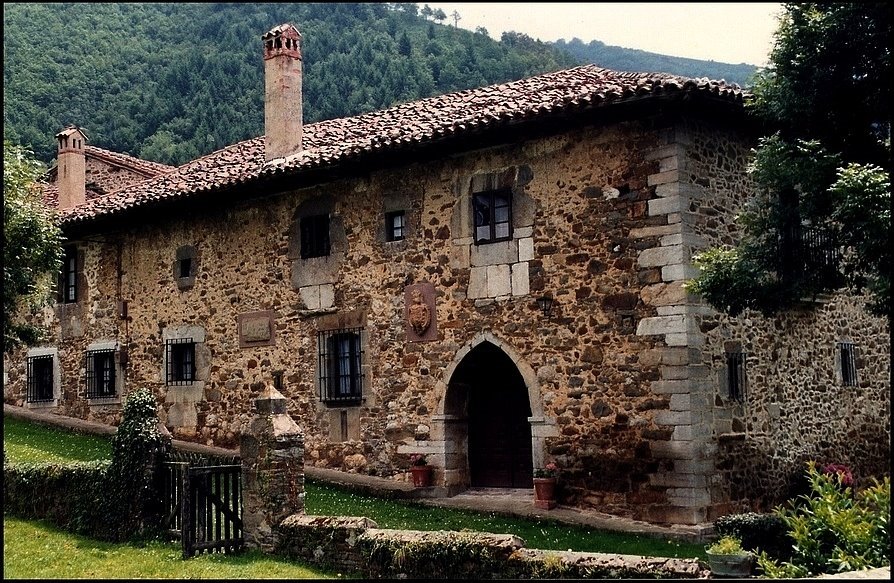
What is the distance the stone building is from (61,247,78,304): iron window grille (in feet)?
3.78

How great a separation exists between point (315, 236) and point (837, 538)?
10.8 m

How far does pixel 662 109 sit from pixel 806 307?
437 centimetres

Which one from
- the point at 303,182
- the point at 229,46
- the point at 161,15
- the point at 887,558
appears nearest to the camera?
the point at 887,558

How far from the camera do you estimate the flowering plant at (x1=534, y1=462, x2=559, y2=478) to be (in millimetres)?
14859

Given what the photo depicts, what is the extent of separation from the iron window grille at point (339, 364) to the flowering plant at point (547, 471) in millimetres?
3902

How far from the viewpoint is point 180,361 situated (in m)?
20.4

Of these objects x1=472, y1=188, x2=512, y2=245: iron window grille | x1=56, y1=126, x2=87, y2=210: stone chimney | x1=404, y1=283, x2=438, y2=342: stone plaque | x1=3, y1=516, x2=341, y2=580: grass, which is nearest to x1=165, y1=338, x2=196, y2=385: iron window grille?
x1=404, y1=283, x2=438, y2=342: stone plaque

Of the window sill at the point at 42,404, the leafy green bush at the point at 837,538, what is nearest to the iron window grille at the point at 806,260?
the leafy green bush at the point at 837,538

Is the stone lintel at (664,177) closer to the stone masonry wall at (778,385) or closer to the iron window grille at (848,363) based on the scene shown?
the stone masonry wall at (778,385)

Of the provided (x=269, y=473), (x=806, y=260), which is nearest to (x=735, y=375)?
(x=806, y=260)

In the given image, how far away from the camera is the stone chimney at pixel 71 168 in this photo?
2492 centimetres

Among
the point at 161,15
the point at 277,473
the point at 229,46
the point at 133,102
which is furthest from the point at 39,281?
the point at 161,15

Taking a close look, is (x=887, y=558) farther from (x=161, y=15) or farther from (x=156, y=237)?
(x=161, y=15)

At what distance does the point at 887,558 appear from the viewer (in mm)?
9453
